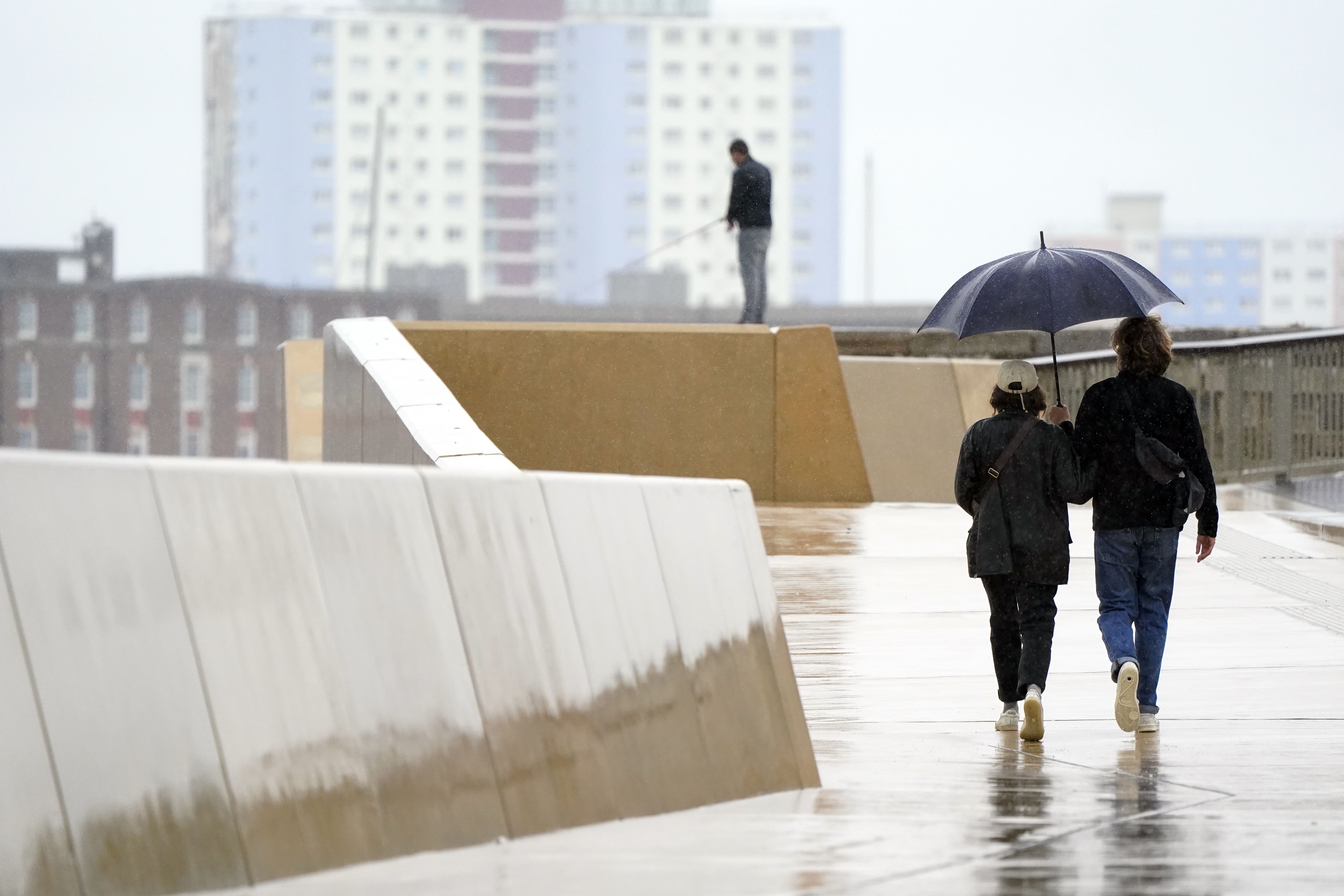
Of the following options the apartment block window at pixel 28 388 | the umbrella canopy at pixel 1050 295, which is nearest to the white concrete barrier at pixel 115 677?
the umbrella canopy at pixel 1050 295

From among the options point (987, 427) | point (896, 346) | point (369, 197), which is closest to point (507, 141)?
point (369, 197)

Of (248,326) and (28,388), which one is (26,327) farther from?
(248,326)

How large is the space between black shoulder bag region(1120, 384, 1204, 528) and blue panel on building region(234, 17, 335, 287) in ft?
585

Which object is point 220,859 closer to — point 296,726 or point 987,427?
point 296,726

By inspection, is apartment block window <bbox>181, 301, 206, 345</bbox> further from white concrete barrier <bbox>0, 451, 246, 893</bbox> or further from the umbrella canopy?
white concrete barrier <bbox>0, 451, 246, 893</bbox>

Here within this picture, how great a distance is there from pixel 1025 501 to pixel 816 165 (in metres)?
187

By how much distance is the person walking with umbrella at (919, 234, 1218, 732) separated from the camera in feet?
22.4

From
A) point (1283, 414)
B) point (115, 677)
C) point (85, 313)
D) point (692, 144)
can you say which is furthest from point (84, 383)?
point (115, 677)

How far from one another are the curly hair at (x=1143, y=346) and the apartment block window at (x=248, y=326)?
129 m

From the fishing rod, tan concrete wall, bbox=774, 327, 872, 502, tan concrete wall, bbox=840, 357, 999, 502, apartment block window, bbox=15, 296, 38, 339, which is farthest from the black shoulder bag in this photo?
apartment block window, bbox=15, 296, 38, 339

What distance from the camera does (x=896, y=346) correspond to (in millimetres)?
25062

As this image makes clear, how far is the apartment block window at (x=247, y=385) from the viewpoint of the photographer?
131250mm

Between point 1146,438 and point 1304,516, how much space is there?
10166mm

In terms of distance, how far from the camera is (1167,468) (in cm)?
677
